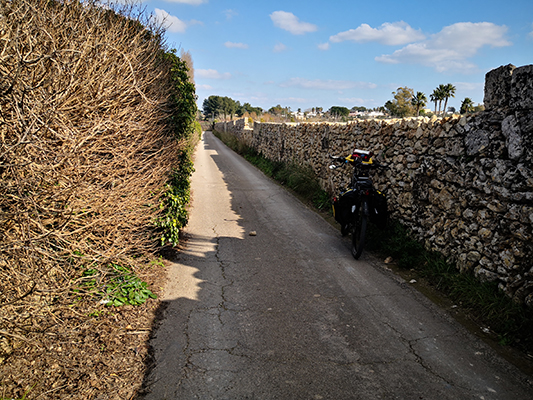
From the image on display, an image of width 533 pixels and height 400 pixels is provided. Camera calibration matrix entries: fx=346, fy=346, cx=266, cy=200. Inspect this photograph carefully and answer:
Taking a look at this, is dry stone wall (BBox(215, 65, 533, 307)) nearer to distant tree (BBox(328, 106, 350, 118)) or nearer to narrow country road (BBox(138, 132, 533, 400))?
narrow country road (BBox(138, 132, 533, 400))

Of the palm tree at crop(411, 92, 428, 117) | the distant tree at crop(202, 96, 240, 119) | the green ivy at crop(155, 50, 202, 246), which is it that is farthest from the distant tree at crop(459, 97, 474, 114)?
the distant tree at crop(202, 96, 240, 119)

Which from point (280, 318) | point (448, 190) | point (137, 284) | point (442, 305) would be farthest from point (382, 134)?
point (137, 284)

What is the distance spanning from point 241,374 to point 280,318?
1073mm

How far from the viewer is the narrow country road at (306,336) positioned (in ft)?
10.1

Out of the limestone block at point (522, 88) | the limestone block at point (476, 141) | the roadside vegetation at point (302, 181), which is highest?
the limestone block at point (522, 88)

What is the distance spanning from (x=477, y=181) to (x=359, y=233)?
7.21 ft

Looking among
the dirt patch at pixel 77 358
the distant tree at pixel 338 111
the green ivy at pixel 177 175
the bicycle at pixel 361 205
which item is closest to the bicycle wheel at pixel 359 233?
the bicycle at pixel 361 205

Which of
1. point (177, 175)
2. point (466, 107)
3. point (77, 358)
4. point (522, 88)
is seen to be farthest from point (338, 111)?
point (77, 358)

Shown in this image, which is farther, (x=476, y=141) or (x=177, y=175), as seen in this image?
(x=177, y=175)

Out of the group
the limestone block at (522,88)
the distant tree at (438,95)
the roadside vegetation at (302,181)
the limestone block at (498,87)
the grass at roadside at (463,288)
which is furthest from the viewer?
the distant tree at (438,95)

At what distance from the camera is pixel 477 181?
183 inches

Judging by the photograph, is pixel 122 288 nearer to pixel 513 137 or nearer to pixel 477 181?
pixel 477 181

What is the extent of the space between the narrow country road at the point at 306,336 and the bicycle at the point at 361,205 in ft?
1.56

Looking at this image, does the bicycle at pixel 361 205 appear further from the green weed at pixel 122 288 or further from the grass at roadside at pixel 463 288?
the green weed at pixel 122 288
